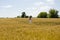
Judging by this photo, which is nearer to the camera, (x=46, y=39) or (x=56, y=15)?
(x=46, y=39)

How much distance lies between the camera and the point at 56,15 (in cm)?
9394

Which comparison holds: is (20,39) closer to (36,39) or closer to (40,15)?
(36,39)

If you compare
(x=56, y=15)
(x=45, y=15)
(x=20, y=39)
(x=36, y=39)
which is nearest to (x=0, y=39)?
(x=20, y=39)

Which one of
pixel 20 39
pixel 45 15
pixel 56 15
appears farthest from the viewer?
pixel 45 15

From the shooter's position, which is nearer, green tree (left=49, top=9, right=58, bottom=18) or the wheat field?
the wheat field

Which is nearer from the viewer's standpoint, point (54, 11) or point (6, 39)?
point (6, 39)

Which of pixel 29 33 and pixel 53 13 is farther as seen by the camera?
pixel 53 13

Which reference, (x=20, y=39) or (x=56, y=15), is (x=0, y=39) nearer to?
(x=20, y=39)

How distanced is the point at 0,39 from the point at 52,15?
3403 inches

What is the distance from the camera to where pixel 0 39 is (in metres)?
10.4

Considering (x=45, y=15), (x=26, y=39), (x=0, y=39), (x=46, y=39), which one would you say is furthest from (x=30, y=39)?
(x=45, y=15)

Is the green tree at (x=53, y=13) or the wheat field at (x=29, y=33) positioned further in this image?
the green tree at (x=53, y=13)

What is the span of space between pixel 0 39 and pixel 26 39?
1.46 metres

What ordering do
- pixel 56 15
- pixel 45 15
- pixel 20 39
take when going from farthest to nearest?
pixel 45 15 → pixel 56 15 → pixel 20 39
